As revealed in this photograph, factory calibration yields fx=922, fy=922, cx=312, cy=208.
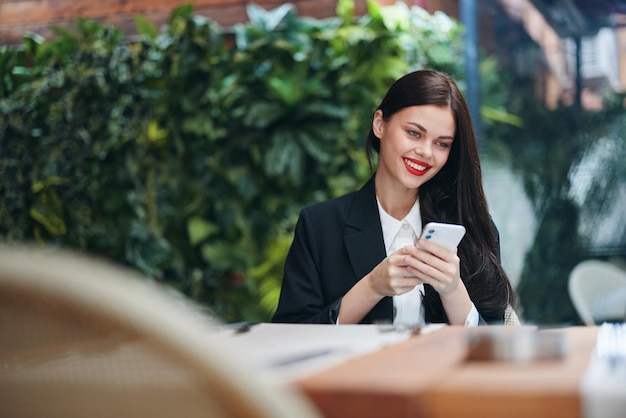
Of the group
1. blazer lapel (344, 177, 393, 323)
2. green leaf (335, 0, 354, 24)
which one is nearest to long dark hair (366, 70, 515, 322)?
blazer lapel (344, 177, 393, 323)

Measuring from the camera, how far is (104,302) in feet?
1.76

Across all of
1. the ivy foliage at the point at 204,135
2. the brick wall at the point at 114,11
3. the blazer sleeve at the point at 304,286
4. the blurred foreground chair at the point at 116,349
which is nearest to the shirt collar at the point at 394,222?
the blazer sleeve at the point at 304,286

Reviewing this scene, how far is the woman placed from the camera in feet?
7.25

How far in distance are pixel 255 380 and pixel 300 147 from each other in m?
4.18

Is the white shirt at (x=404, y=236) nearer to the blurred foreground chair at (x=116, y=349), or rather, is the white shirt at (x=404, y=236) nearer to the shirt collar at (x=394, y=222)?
the shirt collar at (x=394, y=222)

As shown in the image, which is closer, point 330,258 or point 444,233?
point 444,233

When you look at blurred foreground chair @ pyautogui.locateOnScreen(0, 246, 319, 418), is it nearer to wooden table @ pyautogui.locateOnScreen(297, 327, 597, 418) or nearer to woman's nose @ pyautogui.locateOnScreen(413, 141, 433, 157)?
wooden table @ pyautogui.locateOnScreen(297, 327, 597, 418)

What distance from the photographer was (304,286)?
222 centimetres

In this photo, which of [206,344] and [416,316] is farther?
[416,316]

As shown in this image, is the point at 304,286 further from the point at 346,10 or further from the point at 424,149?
the point at 346,10

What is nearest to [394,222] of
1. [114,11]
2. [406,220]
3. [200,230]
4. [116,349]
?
[406,220]

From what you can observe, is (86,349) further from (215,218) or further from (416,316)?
(215,218)

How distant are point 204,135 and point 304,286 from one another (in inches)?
108

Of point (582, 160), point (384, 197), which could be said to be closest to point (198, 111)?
point (582, 160)
